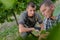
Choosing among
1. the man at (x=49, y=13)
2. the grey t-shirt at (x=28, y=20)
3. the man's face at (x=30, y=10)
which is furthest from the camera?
the grey t-shirt at (x=28, y=20)

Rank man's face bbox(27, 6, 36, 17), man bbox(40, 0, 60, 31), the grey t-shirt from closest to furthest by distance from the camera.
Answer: man bbox(40, 0, 60, 31) → man's face bbox(27, 6, 36, 17) → the grey t-shirt

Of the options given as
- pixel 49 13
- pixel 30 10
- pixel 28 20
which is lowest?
pixel 28 20

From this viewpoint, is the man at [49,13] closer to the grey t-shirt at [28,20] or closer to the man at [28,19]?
the man at [28,19]

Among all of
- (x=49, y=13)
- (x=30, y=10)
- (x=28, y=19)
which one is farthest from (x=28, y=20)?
(x=49, y=13)

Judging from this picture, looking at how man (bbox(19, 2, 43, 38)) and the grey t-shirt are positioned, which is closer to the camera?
man (bbox(19, 2, 43, 38))

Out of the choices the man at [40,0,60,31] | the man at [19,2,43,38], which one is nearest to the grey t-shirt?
the man at [19,2,43,38]

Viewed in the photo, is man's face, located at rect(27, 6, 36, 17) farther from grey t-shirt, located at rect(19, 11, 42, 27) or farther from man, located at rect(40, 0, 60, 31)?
man, located at rect(40, 0, 60, 31)

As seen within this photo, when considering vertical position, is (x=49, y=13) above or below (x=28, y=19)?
above

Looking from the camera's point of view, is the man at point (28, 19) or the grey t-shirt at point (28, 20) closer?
the man at point (28, 19)

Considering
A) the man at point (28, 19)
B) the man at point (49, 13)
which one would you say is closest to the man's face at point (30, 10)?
the man at point (28, 19)

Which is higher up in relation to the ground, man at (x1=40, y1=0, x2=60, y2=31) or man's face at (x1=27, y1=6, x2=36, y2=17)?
man at (x1=40, y1=0, x2=60, y2=31)

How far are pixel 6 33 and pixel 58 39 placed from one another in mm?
5604

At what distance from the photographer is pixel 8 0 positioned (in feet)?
1.45

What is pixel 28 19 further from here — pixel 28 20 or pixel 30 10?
pixel 30 10
